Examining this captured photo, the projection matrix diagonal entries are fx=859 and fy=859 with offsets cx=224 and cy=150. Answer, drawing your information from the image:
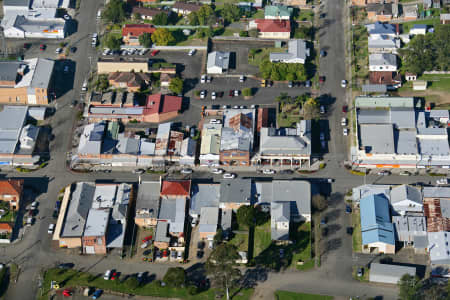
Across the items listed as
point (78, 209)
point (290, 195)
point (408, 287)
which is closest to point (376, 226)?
point (408, 287)

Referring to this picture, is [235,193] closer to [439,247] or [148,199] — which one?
[148,199]

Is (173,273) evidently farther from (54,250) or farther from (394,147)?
(394,147)

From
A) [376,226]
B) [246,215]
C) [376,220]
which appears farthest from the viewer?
[246,215]

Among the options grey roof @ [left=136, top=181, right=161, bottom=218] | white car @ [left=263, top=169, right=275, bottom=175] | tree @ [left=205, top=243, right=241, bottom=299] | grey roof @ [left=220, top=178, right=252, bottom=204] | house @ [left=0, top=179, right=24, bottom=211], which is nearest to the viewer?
tree @ [left=205, top=243, right=241, bottom=299]

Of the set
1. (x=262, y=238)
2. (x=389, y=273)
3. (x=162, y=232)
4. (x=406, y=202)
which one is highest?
(x=406, y=202)

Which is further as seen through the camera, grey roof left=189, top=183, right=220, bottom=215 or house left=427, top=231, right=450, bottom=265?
grey roof left=189, top=183, right=220, bottom=215

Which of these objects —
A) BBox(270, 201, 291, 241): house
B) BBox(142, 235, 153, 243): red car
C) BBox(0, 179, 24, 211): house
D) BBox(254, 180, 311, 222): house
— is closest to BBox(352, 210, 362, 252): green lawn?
BBox(254, 180, 311, 222): house

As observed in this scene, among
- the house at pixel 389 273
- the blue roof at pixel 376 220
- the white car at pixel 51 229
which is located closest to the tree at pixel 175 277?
the white car at pixel 51 229

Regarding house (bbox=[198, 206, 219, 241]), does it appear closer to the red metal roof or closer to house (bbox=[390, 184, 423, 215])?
the red metal roof
